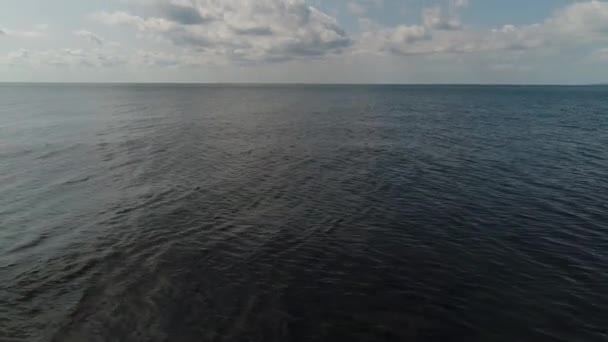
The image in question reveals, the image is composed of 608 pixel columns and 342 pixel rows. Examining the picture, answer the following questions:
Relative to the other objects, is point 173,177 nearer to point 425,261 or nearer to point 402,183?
point 402,183

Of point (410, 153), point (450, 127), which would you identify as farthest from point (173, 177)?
point (450, 127)

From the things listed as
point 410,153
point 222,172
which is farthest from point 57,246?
point 410,153

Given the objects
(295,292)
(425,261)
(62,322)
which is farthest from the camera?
(425,261)

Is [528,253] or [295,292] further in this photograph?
[528,253]

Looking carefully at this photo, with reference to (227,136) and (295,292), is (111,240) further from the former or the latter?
(227,136)

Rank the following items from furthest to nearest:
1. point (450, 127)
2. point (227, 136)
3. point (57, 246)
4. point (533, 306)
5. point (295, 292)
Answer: point (450, 127), point (227, 136), point (57, 246), point (295, 292), point (533, 306)

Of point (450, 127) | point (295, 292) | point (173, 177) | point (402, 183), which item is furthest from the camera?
→ point (450, 127)
